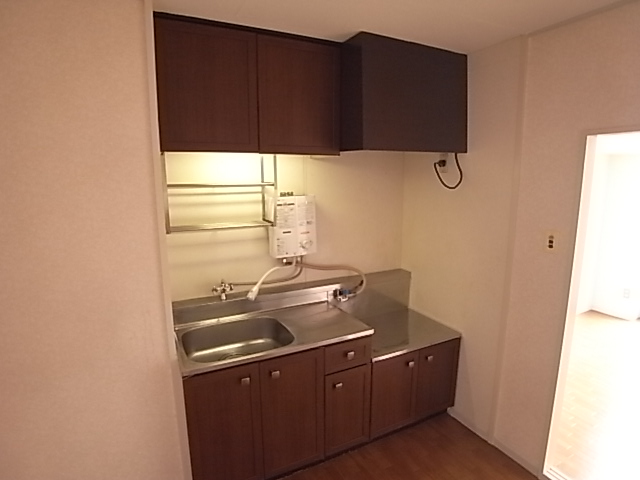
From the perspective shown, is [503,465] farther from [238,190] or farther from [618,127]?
[238,190]

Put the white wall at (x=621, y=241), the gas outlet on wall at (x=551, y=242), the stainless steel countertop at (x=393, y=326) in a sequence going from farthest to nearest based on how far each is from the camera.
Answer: the white wall at (x=621, y=241) < the stainless steel countertop at (x=393, y=326) < the gas outlet on wall at (x=551, y=242)

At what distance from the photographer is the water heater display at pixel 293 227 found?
89.2 inches

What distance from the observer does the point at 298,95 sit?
6.49ft

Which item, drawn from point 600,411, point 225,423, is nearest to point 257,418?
point 225,423

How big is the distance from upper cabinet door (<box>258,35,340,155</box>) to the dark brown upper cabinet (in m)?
0.07

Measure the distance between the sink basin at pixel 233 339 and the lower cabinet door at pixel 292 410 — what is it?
207 mm

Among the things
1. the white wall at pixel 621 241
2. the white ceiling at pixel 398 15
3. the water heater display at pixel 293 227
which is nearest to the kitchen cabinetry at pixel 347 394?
the water heater display at pixel 293 227

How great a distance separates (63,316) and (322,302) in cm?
150

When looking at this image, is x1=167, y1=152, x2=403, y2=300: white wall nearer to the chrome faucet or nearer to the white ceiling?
the chrome faucet

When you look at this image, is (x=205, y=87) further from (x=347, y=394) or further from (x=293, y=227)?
(x=347, y=394)

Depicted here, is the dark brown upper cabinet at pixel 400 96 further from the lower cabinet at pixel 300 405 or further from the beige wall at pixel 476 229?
the lower cabinet at pixel 300 405

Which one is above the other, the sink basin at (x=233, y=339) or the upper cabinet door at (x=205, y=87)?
the upper cabinet door at (x=205, y=87)

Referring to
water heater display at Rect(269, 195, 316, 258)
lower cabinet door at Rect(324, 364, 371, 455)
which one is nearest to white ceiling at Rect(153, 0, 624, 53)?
water heater display at Rect(269, 195, 316, 258)

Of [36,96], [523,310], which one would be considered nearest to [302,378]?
[523,310]
